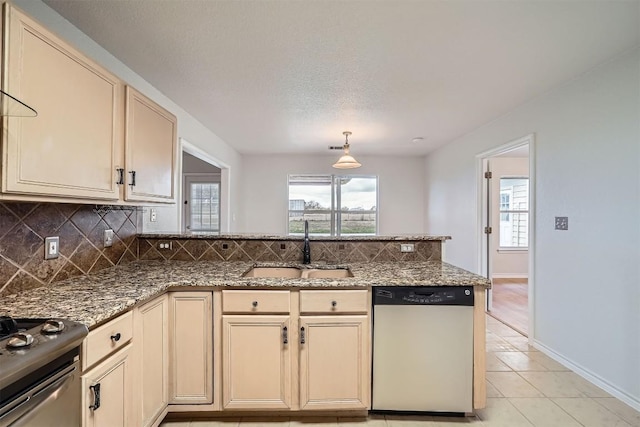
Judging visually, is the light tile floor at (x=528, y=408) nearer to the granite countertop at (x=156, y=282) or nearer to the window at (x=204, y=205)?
the granite countertop at (x=156, y=282)

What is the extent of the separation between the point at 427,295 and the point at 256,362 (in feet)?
3.53

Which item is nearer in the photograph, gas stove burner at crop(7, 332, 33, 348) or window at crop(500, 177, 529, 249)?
gas stove burner at crop(7, 332, 33, 348)

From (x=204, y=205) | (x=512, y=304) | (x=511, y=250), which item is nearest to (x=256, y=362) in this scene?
(x=512, y=304)

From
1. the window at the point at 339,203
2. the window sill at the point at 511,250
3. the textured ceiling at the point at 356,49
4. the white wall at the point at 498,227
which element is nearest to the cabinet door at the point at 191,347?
the textured ceiling at the point at 356,49

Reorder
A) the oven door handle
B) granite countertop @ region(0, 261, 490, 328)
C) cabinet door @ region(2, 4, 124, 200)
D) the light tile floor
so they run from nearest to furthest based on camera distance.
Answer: the oven door handle → cabinet door @ region(2, 4, 124, 200) → granite countertop @ region(0, 261, 490, 328) → the light tile floor

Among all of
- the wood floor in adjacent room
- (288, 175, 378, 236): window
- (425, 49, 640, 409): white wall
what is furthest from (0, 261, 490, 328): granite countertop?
(288, 175, 378, 236): window

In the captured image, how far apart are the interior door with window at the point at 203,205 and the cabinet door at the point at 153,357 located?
4.92 m

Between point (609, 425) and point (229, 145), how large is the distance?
5.15 meters

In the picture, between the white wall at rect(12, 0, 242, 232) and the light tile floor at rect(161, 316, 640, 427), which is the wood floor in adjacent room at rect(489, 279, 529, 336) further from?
the white wall at rect(12, 0, 242, 232)

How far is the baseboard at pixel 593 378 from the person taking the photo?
6.57 feet

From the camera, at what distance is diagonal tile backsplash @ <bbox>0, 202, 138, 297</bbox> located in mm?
1415

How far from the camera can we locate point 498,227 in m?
5.97

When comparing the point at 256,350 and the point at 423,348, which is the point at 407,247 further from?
the point at 256,350

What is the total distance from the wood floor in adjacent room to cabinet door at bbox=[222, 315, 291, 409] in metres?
2.78
